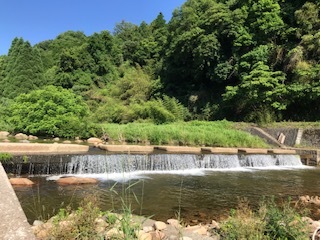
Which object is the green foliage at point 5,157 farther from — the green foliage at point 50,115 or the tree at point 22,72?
the tree at point 22,72

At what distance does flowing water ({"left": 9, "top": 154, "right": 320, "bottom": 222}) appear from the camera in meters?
5.97

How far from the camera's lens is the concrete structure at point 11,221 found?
1.85 meters

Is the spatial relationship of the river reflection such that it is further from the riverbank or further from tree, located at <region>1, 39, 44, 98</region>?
tree, located at <region>1, 39, 44, 98</region>

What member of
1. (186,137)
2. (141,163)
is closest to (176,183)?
(141,163)

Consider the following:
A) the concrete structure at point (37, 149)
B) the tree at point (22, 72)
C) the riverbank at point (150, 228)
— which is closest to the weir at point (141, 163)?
the concrete structure at point (37, 149)

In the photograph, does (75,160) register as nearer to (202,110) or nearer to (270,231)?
(270,231)

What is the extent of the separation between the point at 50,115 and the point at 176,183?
8866mm

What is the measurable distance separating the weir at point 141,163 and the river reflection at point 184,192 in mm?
641

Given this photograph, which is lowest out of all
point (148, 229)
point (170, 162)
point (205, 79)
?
point (148, 229)

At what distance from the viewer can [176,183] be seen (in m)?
8.35

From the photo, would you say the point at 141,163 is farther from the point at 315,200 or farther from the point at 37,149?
the point at 315,200

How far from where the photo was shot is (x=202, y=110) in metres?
24.5

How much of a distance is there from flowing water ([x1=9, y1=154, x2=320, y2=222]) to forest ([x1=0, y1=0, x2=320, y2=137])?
6.24m

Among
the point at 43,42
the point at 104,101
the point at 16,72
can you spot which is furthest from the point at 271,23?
the point at 43,42
